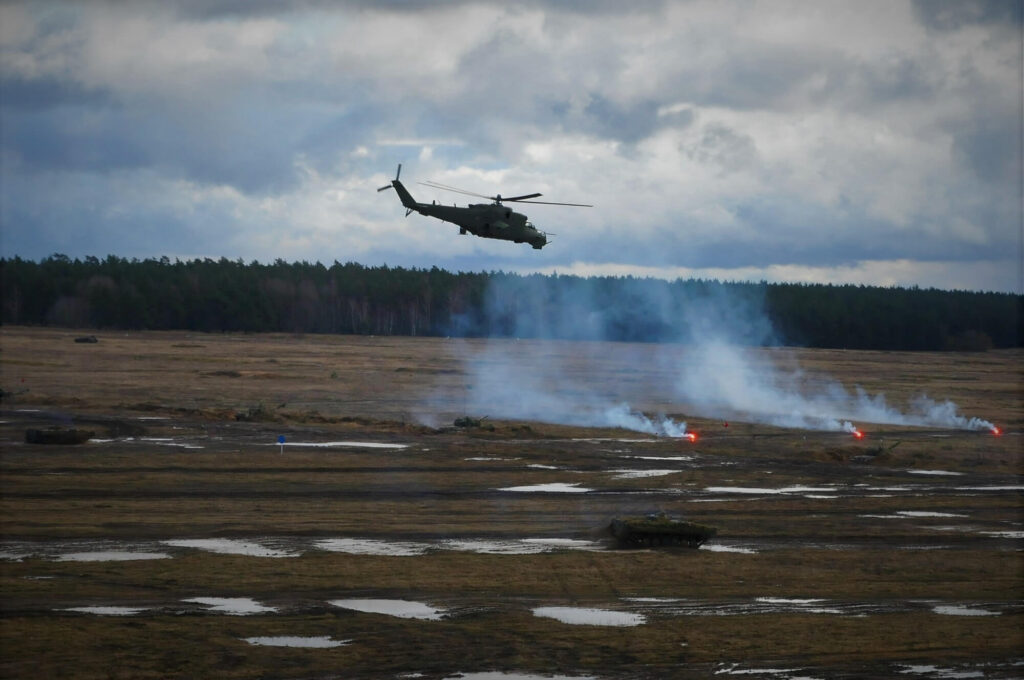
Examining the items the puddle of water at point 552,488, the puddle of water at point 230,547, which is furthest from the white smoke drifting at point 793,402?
the puddle of water at point 230,547

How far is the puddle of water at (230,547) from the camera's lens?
35938 mm

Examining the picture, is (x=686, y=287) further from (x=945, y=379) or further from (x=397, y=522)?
(x=397, y=522)

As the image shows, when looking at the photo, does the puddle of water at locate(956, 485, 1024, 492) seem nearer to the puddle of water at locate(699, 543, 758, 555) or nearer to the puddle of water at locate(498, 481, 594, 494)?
the puddle of water at locate(498, 481, 594, 494)

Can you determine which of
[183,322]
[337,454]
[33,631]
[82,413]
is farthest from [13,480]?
[183,322]

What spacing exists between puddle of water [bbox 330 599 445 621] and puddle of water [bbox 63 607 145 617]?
195 inches

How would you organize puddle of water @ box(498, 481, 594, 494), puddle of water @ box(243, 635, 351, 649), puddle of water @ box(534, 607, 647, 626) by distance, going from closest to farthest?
puddle of water @ box(243, 635, 351, 649) → puddle of water @ box(534, 607, 647, 626) → puddle of water @ box(498, 481, 594, 494)

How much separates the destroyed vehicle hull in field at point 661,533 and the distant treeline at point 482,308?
295 feet

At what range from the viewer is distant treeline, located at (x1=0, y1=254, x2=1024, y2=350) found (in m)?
137

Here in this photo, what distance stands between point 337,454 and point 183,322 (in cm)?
11063

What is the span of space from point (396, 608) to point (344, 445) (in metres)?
31.2

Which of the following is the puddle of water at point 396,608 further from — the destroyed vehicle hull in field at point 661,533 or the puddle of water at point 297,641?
the destroyed vehicle hull in field at point 661,533

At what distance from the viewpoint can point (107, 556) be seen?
114ft

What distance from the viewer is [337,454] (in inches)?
2259

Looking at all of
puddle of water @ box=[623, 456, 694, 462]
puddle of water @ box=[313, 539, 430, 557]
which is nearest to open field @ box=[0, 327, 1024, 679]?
puddle of water @ box=[313, 539, 430, 557]
